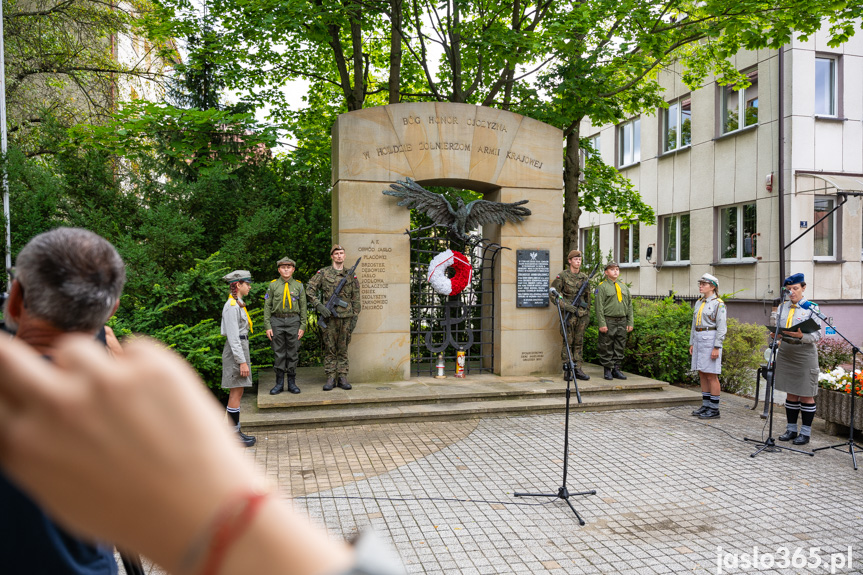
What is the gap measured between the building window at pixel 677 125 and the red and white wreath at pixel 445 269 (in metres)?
12.1

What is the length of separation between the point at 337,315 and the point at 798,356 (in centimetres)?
628

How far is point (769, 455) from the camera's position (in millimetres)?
6941

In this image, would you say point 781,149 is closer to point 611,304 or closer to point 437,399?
point 611,304

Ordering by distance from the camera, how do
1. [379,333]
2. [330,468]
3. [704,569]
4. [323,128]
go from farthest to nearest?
Result: [323,128], [379,333], [330,468], [704,569]

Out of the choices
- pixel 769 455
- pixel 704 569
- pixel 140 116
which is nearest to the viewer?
pixel 704 569

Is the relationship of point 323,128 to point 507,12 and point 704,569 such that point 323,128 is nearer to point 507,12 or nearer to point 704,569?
point 507,12

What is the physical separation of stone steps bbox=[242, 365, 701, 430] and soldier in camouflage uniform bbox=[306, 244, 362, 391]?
13.6 inches

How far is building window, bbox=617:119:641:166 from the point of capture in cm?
2200

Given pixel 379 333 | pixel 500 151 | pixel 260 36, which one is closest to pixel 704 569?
pixel 379 333

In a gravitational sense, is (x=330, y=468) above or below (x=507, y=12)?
below

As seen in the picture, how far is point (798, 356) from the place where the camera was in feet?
23.9

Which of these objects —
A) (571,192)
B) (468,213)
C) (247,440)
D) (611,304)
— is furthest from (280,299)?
(571,192)

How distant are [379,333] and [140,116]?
19.5ft

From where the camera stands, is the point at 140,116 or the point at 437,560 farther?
the point at 140,116
